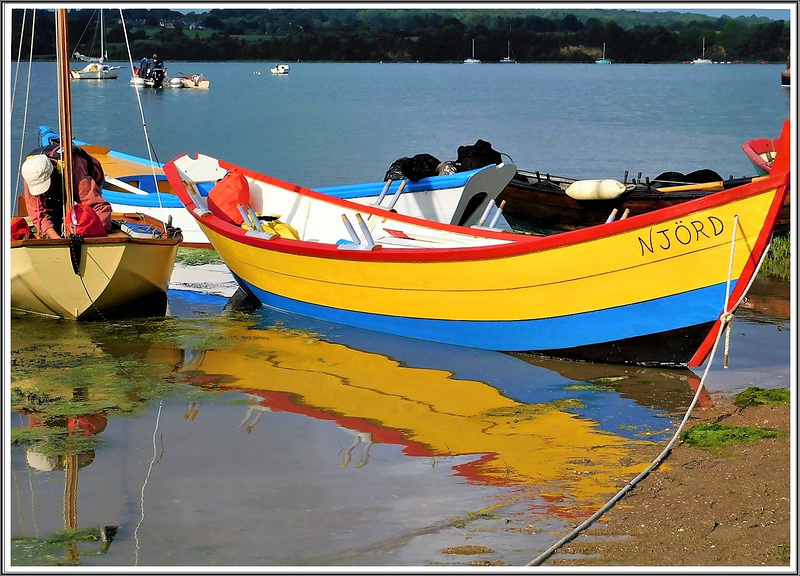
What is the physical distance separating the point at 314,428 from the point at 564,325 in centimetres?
268

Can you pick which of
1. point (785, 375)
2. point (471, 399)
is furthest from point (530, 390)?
point (785, 375)

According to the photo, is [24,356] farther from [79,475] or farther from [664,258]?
[664,258]

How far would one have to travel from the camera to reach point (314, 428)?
8.16 meters

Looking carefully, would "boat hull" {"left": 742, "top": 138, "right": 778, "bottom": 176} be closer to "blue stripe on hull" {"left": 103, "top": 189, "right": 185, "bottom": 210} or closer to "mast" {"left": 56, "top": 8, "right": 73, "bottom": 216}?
"blue stripe on hull" {"left": 103, "top": 189, "right": 185, "bottom": 210}

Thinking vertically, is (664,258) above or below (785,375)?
above

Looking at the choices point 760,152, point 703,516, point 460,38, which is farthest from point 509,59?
point 703,516

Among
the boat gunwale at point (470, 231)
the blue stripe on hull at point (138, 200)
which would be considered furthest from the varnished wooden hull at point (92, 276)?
the blue stripe on hull at point (138, 200)

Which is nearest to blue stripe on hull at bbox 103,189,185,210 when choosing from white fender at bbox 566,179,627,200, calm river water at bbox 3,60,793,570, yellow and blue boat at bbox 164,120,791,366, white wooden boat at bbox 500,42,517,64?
calm river water at bbox 3,60,793,570

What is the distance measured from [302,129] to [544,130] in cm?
802

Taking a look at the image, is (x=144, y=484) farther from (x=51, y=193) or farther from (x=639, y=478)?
(x=51, y=193)

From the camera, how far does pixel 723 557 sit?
551cm

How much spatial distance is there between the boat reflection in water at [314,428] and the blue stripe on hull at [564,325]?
14 cm

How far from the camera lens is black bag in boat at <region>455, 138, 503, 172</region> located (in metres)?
14.6

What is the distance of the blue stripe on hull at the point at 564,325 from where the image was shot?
910 centimetres
